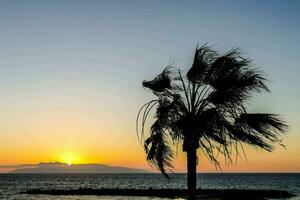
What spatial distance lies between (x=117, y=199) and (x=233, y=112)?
58.2 metres

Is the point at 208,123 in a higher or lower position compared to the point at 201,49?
lower

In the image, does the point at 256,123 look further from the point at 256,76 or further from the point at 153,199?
the point at 153,199

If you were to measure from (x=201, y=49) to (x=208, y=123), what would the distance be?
93.8 inches

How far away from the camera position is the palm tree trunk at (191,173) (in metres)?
13.0

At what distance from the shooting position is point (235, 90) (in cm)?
1338

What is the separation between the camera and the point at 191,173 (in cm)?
1313

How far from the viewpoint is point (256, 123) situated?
1280 centimetres

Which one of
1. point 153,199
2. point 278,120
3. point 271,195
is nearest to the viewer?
point 278,120

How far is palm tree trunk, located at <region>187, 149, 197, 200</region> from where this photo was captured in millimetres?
13047

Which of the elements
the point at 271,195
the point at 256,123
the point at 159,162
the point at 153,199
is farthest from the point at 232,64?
the point at 271,195

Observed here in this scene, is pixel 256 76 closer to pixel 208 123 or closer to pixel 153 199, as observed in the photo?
pixel 208 123

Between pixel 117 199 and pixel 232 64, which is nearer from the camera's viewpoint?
pixel 232 64

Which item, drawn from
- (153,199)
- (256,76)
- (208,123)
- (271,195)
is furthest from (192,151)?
(271,195)

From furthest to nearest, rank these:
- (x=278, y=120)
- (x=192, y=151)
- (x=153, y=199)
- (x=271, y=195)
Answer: (x=271, y=195) → (x=153, y=199) → (x=192, y=151) → (x=278, y=120)
